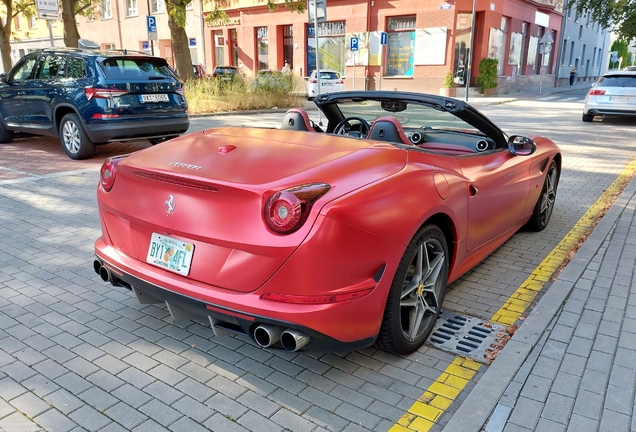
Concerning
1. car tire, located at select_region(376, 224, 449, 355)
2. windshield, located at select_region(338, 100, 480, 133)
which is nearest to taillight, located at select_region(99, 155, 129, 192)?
car tire, located at select_region(376, 224, 449, 355)

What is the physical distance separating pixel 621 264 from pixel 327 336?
11.0 feet

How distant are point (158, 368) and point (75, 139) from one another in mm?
7220

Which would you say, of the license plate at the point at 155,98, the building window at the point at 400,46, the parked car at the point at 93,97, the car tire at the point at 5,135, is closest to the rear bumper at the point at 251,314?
the parked car at the point at 93,97

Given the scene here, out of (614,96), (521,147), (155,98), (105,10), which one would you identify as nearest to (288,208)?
(521,147)

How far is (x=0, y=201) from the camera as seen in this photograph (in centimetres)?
635

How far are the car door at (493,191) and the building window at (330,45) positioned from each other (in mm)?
28705

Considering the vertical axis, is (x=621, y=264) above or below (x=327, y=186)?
below

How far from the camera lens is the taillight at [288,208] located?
2389 millimetres

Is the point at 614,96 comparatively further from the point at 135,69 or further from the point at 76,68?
the point at 76,68

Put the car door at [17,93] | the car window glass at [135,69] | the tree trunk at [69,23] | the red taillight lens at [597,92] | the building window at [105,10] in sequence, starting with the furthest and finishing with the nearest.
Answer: the building window at [105,10], the tree trunk at [69,23], the red taillight lens at [597,92], the car door at [17,93], the car window glass at [135,69]

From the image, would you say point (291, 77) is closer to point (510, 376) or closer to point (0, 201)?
point (0, 201)

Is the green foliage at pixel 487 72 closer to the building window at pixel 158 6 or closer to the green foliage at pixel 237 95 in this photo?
the green foliage at pixel 237 95

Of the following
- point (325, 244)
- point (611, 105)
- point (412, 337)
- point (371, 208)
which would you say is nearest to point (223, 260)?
point (325, 244)

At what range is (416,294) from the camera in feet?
10.1
